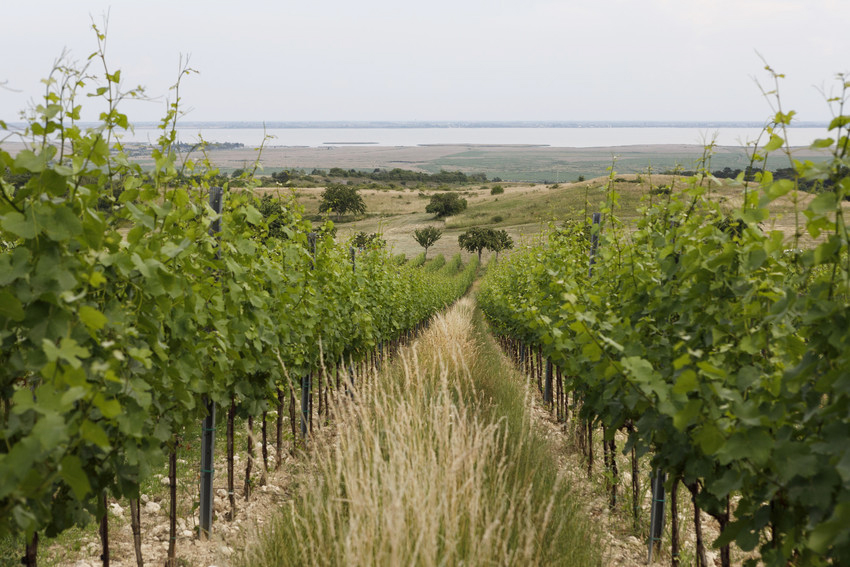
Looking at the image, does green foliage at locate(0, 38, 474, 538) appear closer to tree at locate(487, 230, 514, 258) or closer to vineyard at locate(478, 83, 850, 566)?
vineyard at locate(478, 83, 850, 566)

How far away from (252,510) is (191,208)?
268cm

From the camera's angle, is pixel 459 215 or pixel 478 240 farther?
pixel 459 215

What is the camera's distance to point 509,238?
61.9 m

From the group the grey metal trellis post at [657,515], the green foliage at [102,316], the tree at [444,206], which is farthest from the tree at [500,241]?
the green foliage at [102,316]

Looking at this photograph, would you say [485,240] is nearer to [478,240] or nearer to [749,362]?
[478,240]

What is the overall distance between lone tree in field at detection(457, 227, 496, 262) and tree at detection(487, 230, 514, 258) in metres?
0.14

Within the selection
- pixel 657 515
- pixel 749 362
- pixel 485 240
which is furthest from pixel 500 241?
pixel 749 362

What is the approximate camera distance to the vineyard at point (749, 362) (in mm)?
1853

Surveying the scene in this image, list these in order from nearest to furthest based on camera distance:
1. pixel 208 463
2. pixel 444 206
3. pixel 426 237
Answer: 1. pixel 208 463
2. pixel 426 237
3. pixel 444 206

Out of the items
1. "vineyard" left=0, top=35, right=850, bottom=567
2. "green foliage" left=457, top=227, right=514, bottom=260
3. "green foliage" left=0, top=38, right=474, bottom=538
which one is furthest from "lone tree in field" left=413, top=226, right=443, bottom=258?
"green foliage" left=0, top=38, right=474, bottom=538

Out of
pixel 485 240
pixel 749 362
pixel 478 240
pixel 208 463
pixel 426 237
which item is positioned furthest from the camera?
pixel 426 237

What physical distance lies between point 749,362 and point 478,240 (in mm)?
57470

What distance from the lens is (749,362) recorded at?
2.90 metres

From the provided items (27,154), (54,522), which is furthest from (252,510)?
(27,154)
